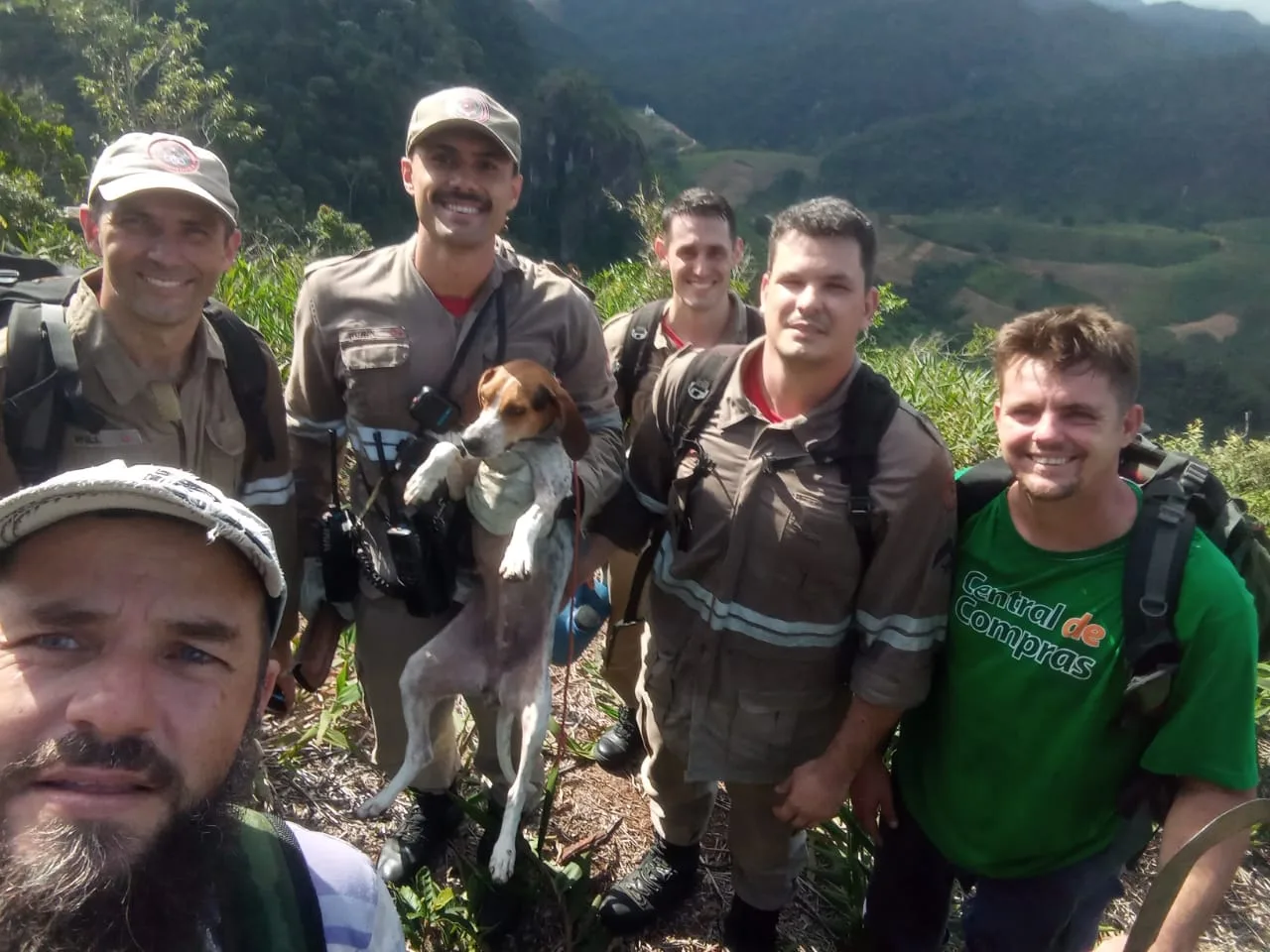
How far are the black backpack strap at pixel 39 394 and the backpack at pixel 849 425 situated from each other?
1.72 meters

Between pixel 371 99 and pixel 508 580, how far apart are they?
192 feet

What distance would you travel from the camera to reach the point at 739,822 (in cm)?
300

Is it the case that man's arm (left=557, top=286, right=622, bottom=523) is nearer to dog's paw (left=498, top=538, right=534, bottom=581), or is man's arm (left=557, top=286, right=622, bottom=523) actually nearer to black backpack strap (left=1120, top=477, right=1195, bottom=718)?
dog's paw (left=498, top=538, right=534, bottom=581)

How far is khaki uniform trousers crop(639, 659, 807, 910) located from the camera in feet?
9.62

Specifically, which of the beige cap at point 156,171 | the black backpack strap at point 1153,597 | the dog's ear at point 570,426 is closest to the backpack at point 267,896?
the dog's ear at point 570,426

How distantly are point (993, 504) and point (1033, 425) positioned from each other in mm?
305

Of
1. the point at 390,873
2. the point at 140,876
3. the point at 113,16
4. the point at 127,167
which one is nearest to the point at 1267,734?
the point at 390,873

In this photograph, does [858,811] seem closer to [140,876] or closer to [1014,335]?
[1014,335]

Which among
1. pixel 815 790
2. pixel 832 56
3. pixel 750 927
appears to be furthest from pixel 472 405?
pixel 832 56

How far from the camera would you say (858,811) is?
112 inches

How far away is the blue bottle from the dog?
50cm

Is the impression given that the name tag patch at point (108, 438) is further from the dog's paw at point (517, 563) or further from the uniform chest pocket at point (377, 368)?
the dog's paw at point (517, 563)

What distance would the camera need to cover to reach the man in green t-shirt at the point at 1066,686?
2043 mm

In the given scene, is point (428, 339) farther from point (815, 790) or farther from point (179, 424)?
point (815, 790)
